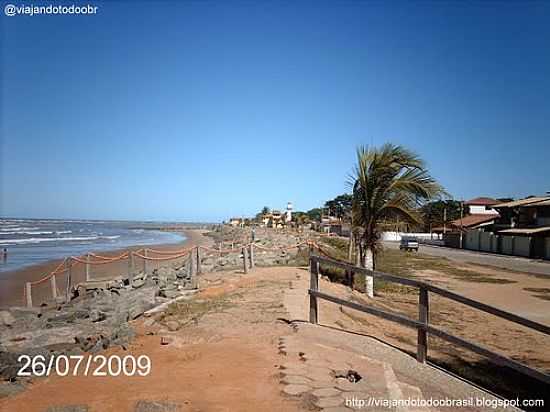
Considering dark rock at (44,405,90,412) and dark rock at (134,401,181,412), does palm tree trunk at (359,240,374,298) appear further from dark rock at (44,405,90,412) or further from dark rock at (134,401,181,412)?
dark rock at (44,405,90,412)

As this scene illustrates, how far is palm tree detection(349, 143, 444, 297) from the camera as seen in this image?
11.6 meters

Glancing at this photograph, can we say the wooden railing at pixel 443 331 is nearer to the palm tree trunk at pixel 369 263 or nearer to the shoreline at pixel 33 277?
the palm tree trunk at pixel 369 263

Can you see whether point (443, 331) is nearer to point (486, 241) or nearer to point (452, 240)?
point (486, 241)

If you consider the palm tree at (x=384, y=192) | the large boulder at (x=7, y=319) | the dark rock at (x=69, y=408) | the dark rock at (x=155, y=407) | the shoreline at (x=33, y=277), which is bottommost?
the shoreline at (x=33, y=277)

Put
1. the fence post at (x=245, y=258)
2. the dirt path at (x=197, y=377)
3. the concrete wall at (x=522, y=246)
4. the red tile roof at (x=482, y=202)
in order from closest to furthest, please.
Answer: the dirt path at (x=197, y=377) → the fence post at (x=245, y=258) → the concrete wall at (x=522, y=246) → the red tile roof at (x=482, y=202)

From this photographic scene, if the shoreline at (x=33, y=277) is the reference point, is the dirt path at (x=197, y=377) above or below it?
above

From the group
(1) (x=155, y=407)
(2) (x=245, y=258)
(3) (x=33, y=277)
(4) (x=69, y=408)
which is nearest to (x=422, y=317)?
(1) (x=155, y=407)

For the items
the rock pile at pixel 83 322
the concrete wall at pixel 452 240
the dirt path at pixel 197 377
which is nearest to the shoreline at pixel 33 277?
the rock pile at pixel 83 322

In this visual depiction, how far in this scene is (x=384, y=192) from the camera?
12.0 m

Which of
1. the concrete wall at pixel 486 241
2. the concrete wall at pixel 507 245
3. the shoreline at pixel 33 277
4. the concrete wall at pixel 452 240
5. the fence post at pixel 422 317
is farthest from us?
the concrete wall at pixel 452 240

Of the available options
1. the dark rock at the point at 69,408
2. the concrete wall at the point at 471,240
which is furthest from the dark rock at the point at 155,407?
the concrete wall at the point at 471,240

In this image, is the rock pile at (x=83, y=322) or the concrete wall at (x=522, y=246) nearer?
the rock pile at (x=83, y=322)

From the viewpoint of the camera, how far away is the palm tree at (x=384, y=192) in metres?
11.6

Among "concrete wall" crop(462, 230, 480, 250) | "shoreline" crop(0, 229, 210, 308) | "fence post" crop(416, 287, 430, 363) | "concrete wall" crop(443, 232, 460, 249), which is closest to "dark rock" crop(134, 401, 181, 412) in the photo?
"fence post" crop(416, 287, 430, 363)
